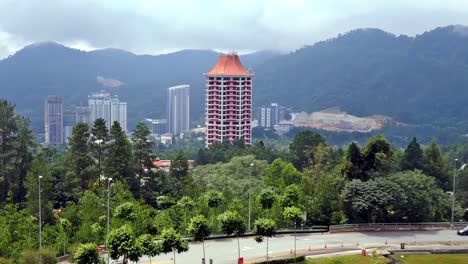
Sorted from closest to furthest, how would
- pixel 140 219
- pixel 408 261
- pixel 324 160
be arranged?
pixel 408 261
pixel 140 219
pixel 324 160

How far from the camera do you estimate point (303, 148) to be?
77.3m

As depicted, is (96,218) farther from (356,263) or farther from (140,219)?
(356,263)

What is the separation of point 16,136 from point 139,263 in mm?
27475

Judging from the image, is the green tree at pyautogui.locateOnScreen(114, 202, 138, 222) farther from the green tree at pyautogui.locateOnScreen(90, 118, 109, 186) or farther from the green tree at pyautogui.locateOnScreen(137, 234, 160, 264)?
the green tree at pyautogui.locateOnScreen(90, 118, 109, 186)

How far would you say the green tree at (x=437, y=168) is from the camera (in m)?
58.6

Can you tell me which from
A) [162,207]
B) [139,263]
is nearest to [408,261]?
[139,263]

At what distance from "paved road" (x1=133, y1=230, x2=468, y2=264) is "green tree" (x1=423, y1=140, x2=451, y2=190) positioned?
14.2 meters

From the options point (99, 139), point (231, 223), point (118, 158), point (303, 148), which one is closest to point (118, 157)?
point (118, 158)

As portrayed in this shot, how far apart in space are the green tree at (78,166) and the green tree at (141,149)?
455 cm

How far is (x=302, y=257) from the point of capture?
1422 inches

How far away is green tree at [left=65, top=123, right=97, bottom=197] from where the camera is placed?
5428cm

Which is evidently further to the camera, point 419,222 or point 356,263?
point 419,222

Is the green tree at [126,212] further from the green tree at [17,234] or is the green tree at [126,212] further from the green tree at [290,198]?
Result: the green tree at [290,198]

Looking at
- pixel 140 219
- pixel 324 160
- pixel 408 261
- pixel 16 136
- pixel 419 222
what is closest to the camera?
pixel 408 261
